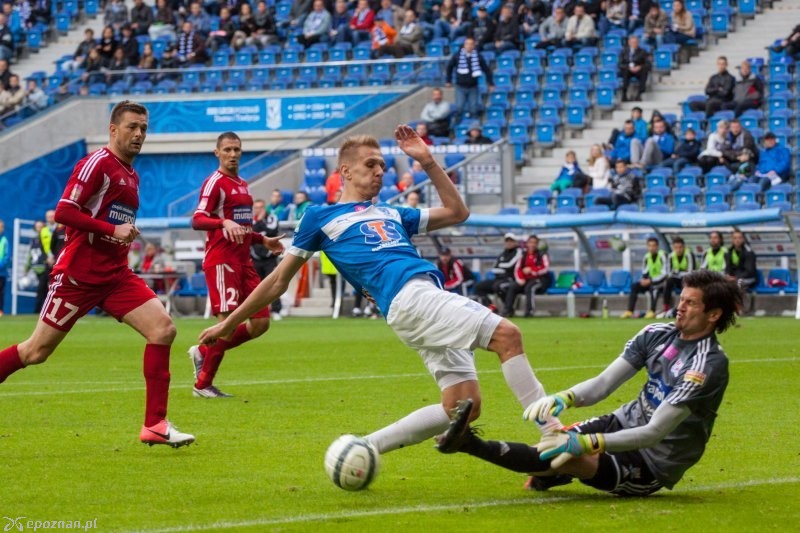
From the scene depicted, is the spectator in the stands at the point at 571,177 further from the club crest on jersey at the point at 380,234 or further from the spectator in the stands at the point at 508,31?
the club crest on jersey at the point at 380,234

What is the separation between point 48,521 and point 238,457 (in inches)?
91.5

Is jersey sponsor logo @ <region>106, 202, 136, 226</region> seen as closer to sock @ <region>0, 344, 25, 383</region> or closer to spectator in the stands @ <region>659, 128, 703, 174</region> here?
sock @ <region>0, 344, 25, 383</region>

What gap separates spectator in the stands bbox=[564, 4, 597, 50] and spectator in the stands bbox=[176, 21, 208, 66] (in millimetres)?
10699

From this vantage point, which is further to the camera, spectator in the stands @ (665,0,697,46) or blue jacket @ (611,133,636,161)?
spectator in the stands @ (665,0,697,46)

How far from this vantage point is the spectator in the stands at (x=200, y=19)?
39250mm

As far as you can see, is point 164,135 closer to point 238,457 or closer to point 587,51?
point 587,51

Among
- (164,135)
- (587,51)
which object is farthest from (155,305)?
(164,135)

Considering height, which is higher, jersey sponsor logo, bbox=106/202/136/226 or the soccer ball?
jersey sponsor logo, bbox=106/202/136/226

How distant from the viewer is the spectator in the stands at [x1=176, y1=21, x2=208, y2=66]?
3797 centimetres

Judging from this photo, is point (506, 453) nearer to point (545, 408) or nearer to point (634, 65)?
point (545, 408)

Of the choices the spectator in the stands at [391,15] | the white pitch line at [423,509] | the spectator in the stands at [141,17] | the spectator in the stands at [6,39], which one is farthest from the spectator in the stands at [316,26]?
the white pitch line at [423,509]

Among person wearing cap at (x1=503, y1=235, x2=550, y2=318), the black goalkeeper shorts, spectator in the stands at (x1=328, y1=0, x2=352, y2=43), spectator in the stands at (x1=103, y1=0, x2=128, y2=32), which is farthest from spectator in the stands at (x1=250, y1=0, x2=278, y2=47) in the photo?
the black goalkeeper shorts

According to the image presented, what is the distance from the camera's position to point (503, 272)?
27.6 metres

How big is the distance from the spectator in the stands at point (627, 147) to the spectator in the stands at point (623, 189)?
0.58 metres
